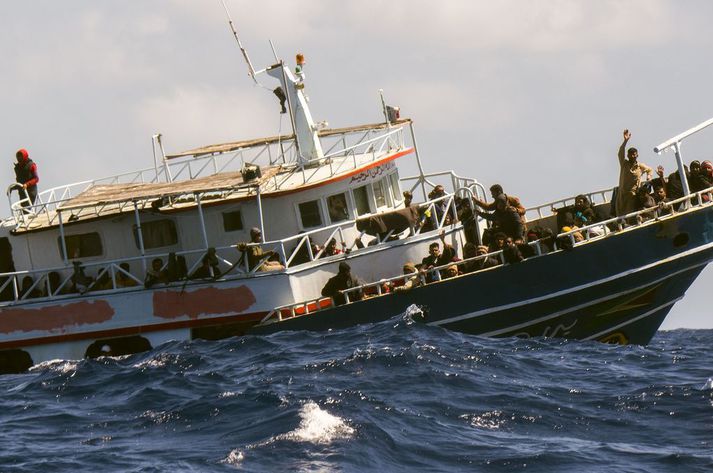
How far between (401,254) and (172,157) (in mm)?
6789

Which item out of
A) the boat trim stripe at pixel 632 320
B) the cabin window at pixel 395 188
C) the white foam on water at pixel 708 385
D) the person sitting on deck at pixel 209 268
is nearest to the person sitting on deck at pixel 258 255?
the person sitting on deck at pixel 209 268

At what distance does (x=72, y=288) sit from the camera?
2575cm

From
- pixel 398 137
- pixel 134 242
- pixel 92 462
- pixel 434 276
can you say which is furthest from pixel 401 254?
pixel 92 462

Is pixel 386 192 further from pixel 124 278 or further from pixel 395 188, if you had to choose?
pixel 124 278

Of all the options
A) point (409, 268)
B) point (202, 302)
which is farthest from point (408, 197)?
point (202, 302)

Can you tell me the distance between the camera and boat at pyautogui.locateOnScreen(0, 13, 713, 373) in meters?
24.3

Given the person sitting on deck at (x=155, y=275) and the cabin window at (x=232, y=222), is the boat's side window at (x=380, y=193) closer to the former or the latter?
the cabin window at (x=232, y=222)

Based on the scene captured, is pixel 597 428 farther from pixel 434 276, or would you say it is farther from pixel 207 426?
pixel 434 276

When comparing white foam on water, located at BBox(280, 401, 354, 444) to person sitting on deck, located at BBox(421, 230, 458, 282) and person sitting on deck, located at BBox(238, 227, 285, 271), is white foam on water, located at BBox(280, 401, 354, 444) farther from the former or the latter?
person sitting on deck, located at BBox(421, 230, 458, 282)

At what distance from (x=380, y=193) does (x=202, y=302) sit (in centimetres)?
486

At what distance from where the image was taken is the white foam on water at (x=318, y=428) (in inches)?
651

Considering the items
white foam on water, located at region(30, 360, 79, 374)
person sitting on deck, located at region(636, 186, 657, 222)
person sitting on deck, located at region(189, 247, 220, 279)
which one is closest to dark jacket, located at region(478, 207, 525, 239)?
person sitting on deck, located at region(636, 186, 657, 222)

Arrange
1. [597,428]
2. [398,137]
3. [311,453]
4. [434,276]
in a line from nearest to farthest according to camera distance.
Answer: [311,453] → [597,428] → [434,276] → [398,137]

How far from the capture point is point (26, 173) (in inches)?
1127
